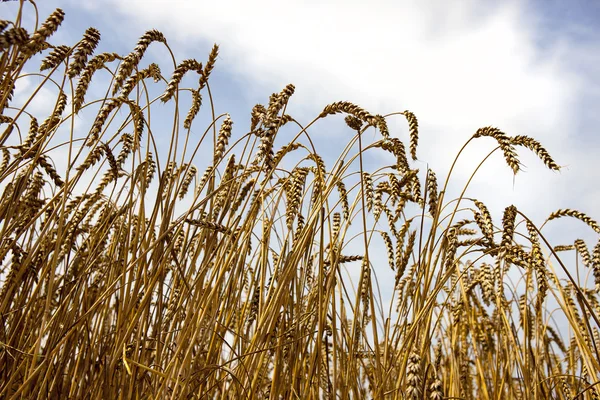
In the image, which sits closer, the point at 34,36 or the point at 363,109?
the point at 34,36

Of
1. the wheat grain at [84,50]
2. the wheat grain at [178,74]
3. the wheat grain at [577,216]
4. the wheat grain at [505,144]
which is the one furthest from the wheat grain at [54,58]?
the wheat grain at [577,216]

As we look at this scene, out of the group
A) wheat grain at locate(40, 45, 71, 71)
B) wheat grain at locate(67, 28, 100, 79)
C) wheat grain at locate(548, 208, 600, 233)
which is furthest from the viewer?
wheat grain at locate(548, 208, 600, 233)

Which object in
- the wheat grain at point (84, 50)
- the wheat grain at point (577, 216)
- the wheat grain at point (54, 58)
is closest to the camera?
the wheat grain at point (84, 50)

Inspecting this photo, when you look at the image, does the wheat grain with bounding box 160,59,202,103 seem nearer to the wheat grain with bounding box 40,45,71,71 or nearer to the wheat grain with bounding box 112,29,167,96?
the wheat grain with bounding box 112,29,167,96

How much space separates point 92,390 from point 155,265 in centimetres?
47

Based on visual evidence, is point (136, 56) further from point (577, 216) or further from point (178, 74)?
point (577, 216)

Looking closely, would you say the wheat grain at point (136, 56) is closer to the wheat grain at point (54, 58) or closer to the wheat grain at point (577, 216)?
the wheat grain at point (54, 58)

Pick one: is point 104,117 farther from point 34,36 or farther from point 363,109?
point 363,109

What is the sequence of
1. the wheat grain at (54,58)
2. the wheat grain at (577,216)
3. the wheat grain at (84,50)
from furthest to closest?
1. the wheat grain at (577,216)
2. the wheat grain at (54,58)
3. the wheat grain at (84,50)

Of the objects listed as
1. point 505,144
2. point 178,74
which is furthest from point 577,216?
point 178,74

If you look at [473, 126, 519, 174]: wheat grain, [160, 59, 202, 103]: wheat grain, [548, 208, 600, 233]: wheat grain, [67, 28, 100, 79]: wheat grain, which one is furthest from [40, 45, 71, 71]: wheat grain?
[548, 208, 600, 233]: wheat grain

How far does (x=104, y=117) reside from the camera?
1.63 metres

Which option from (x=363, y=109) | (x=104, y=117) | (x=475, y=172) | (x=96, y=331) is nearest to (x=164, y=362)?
(x=96, y=331)

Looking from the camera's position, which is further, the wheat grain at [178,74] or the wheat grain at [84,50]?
the wheat grain at [178,74]
